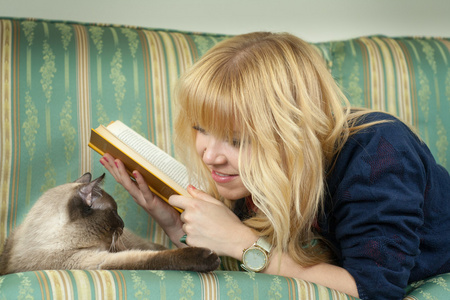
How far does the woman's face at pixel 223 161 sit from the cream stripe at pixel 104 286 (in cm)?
36

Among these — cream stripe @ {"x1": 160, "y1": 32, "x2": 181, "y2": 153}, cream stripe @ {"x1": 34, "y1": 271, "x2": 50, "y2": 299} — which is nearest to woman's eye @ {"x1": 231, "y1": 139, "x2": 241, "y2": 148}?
cream stripe @ {"x1": 34, "y1": 271, "x2": 50, "y2": 299}

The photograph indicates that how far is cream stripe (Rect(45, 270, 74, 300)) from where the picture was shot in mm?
967

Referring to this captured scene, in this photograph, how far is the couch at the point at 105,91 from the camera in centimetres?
168

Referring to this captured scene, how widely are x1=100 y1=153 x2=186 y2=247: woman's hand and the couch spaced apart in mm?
149

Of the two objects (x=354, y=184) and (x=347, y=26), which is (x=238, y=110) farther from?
(x=347, y=26)

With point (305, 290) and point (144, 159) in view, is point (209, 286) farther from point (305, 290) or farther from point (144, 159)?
point (144, 159)

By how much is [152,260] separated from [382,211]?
20.9 inches

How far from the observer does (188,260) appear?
1.12 metres

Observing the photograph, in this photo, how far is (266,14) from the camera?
93.4 inches

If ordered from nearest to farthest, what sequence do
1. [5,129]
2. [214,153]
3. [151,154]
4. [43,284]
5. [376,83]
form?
[43,284], [214,153], [151,154], [5,129], [376,83]

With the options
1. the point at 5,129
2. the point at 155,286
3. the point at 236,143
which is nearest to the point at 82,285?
the point at 155,286

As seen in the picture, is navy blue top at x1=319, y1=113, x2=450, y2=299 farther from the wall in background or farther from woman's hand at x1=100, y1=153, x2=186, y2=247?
the wall in background

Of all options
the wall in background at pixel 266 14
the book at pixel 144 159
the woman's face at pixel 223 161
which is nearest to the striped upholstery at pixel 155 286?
the woman's face at pixel 223 161

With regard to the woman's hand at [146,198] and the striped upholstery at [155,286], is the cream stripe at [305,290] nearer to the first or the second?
the striped upholstery at [155,286]
